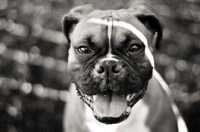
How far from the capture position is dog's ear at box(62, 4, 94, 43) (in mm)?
2316

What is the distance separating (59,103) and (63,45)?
2.59ft

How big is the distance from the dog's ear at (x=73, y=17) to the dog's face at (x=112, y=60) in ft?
0.31

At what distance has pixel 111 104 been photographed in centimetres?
217

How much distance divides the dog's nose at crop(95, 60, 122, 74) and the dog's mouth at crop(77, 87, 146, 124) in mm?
218

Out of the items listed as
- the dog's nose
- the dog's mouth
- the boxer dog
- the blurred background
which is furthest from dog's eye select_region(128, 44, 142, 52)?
the blurred background

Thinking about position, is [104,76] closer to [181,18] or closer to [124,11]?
[124,11]

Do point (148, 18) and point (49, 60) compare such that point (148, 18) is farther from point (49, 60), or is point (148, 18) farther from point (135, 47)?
point (49, 60)

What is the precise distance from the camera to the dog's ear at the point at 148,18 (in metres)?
2.20

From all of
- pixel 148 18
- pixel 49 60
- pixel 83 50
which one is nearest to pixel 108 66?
pixel 83 50

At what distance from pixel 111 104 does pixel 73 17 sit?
2.27 feet

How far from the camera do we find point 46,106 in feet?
11.6

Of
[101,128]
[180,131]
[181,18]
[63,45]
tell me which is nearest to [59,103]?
[63,45]

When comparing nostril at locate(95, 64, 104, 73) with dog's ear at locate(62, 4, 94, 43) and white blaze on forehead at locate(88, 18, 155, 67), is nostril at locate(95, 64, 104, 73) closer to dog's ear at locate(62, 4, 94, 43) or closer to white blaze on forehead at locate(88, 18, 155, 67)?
white blaze on forehead at locate(88, 18, 155, 67)

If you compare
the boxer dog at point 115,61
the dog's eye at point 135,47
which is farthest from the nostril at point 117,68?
the dog's eye at point 135,47
